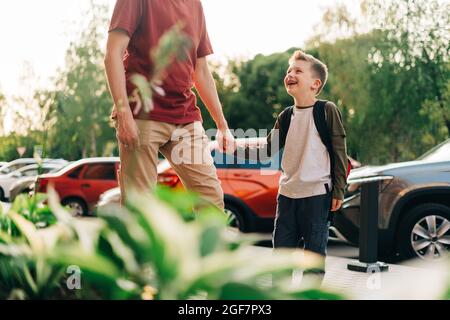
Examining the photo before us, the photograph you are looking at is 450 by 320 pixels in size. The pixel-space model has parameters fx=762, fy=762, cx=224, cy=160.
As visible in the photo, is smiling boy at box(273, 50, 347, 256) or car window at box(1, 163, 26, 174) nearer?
smiling boy at box(273, 50, 347, 256)

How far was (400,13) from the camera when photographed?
2738 centimetres

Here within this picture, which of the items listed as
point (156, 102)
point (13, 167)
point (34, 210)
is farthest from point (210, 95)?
point (13, 167)

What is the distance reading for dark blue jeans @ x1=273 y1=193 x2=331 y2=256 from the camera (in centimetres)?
431

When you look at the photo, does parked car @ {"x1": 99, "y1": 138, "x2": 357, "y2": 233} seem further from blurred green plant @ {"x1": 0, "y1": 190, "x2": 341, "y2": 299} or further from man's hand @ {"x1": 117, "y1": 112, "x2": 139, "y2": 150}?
blurred green plant @ {"x1": 0, "y1": 190, "x2": 341, "y2": 299}

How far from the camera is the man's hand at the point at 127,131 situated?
2.97 meters

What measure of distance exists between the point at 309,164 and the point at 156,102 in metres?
1.31

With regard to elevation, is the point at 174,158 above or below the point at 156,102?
below

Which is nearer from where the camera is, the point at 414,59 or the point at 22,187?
the point at 22,187

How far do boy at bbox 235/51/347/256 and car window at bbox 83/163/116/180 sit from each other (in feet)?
42.5

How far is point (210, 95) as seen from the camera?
359cm

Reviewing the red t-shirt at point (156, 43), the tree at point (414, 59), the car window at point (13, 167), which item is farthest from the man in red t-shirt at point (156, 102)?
the car window at point (13, 167)

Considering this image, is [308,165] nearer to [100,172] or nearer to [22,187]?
[22,187]

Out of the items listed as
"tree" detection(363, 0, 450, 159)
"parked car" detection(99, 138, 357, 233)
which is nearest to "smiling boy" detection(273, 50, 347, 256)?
"parked car" detection(99, 138, 357, 233)
